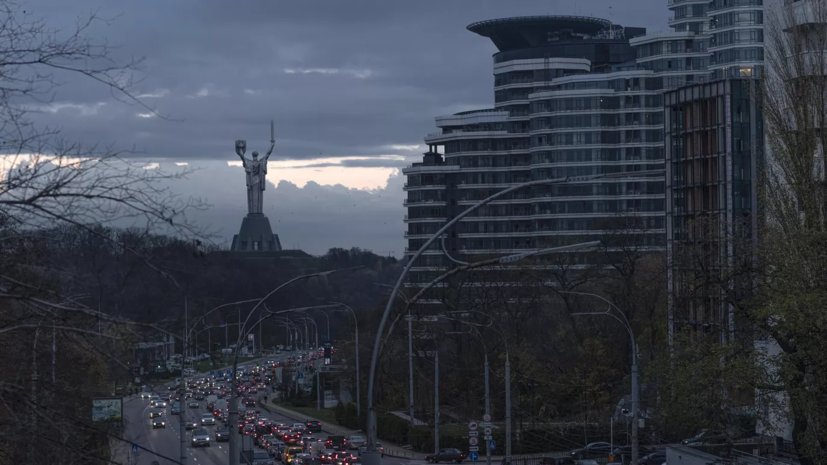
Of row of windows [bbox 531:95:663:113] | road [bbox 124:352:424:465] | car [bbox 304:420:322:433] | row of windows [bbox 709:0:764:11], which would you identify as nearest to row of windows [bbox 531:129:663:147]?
row of windows [bbox 531:95:663:113]

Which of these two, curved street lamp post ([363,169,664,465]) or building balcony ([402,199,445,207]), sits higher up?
building balcony ([402,199,445,207])

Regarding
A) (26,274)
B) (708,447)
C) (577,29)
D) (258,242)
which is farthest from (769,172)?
(258,242)

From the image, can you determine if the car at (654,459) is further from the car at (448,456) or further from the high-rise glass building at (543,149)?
the high-rise glass building at (543,149)

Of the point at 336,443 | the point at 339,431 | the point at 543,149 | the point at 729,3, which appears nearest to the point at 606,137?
the point at 543,149

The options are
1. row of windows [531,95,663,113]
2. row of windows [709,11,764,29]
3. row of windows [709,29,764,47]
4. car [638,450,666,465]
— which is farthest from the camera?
row of windows [709,11,764,29]

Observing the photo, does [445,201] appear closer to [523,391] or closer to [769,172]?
[523,391]

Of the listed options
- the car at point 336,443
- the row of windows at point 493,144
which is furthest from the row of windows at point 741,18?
the car at point 336,443

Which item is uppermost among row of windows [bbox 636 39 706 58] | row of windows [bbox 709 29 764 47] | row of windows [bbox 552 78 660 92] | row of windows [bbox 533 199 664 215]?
row of windows [bbox 709 29 764 47]

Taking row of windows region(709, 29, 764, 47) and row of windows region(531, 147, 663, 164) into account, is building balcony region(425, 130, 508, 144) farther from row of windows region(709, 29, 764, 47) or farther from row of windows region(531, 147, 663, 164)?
row of windows region(709, 29, 764, 47)
